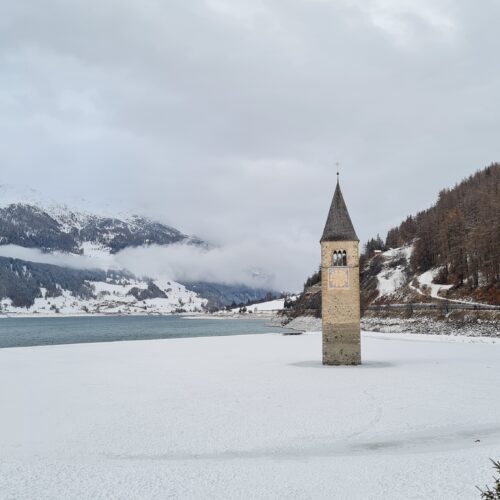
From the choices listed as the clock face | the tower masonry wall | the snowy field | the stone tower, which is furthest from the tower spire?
the snowy field

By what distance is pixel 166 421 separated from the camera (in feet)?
63.5

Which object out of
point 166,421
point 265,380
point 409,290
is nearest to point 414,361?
point 265,380

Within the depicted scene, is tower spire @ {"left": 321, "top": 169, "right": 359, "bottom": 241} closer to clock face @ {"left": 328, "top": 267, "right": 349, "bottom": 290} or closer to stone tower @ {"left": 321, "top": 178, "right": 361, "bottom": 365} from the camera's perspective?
stone tower @ {"left": 321, "top": 178, "right": 361, "bottom": 365}

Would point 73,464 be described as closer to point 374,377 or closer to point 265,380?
point 265,380

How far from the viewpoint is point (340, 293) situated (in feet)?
125

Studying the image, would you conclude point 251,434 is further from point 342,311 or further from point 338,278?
point 338,278

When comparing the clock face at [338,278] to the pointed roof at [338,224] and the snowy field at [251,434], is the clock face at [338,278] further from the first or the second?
the snowy field at [251,434]

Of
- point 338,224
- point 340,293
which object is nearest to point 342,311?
point 340,293

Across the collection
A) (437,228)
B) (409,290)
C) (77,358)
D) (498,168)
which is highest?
(498,168)

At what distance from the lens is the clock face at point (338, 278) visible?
38.3m

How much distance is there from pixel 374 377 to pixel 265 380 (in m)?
6.37

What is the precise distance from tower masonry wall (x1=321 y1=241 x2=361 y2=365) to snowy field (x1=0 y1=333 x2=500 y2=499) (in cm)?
450

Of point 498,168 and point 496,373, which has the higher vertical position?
point 498,168

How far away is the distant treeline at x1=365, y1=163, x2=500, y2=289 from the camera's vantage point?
81312 millimetres
